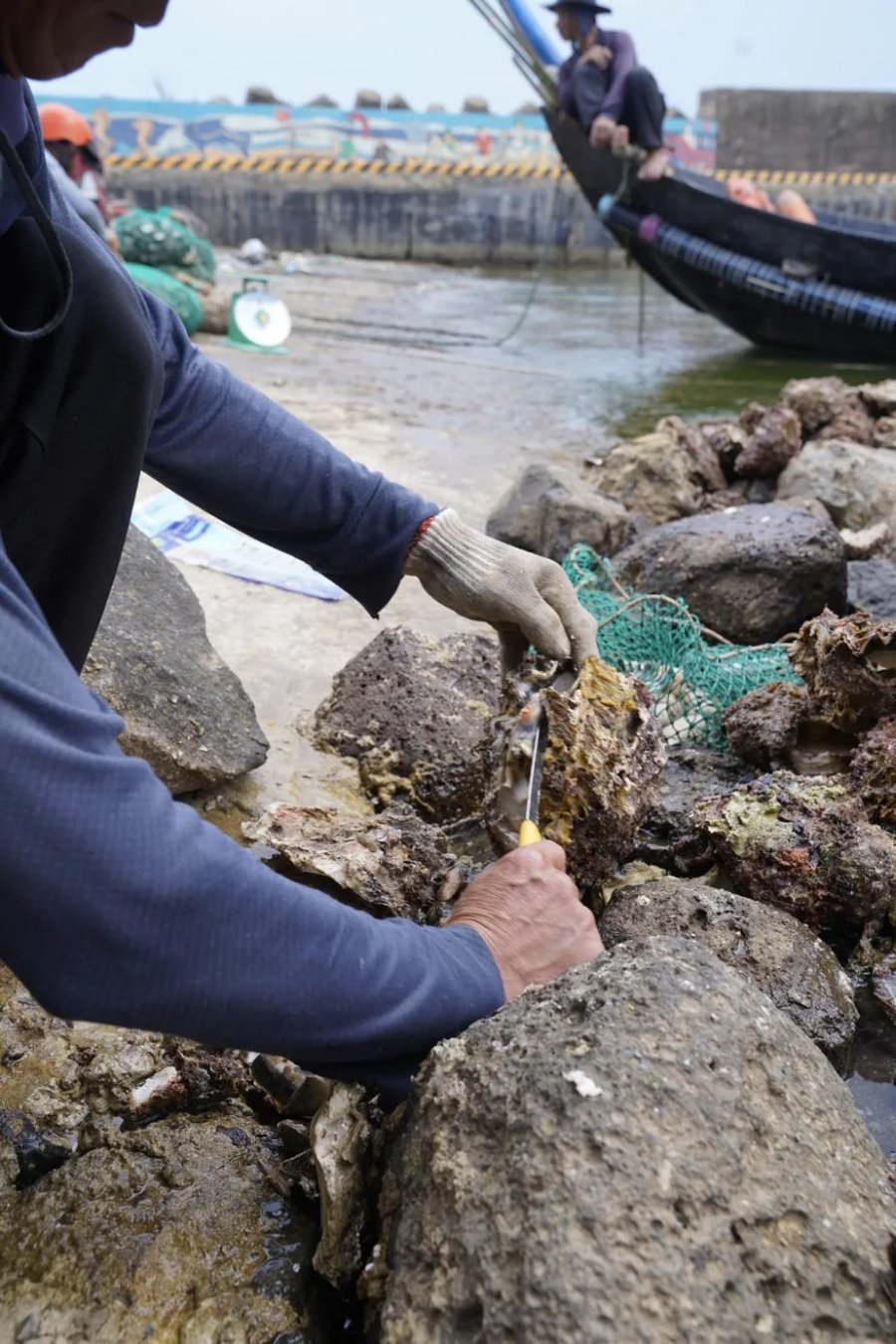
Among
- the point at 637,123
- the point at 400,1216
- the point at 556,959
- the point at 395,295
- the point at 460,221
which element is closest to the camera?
the point at 400,1216

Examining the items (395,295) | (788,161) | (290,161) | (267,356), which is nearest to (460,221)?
(290,161)

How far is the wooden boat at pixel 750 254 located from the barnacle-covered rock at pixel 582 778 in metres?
10.3

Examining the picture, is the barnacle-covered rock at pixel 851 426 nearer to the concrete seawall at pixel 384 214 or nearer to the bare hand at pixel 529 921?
the bare hand at pixel 529 921

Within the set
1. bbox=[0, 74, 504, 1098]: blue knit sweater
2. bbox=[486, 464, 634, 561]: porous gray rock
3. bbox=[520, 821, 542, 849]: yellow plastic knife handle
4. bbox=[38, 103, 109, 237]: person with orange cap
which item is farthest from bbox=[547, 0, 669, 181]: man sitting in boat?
bbox=[0, 74, 504, 1098]: blue knit sweater

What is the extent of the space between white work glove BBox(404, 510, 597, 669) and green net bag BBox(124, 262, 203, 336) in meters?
8.22

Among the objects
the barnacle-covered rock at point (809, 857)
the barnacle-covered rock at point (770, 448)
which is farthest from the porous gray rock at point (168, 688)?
the barnacle-covered rock at point (770, 448)

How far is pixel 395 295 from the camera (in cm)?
1592

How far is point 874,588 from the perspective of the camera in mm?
3951

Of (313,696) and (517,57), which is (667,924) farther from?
(517,57)

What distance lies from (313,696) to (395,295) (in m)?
13.6

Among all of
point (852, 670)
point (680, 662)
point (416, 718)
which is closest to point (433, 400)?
point (680, 662)

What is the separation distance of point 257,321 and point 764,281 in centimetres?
538

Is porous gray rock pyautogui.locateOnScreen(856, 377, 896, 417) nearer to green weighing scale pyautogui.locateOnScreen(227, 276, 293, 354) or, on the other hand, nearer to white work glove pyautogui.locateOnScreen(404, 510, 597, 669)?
green weighing scale pyautogui.locateOnScreen(227, 276, 293, 354)

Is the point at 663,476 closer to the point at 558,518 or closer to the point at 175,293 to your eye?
the point at 558,518
